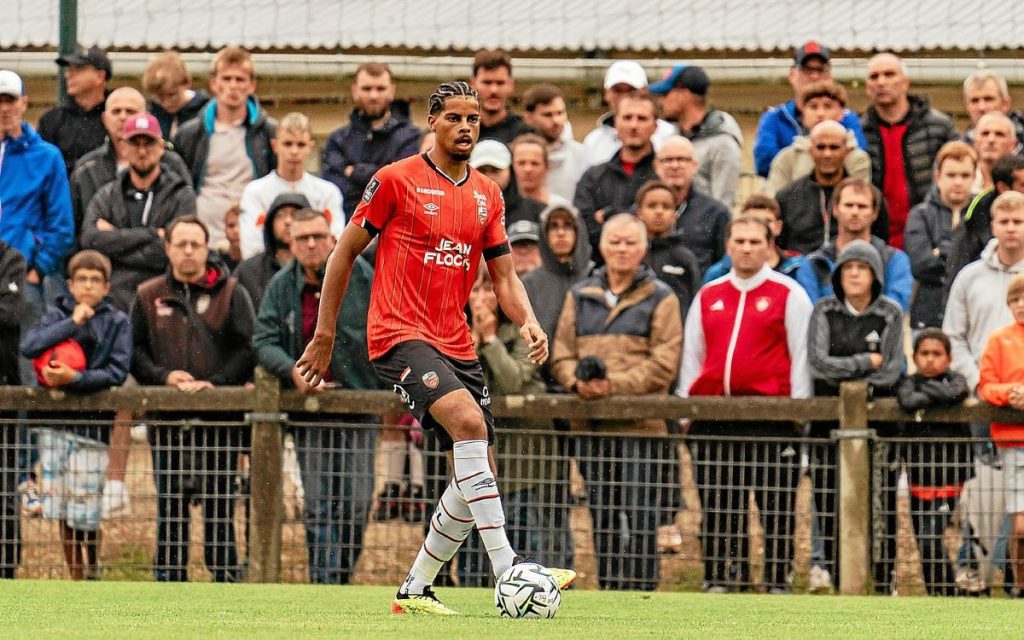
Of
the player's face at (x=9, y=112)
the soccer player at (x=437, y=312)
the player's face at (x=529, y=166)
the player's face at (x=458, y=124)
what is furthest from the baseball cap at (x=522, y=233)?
the player's face at (x=458, y=124)

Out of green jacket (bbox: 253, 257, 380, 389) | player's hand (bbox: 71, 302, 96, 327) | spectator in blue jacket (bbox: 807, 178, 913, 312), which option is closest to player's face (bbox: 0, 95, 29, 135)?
player's hand (bbox: 71, 302, 96, 327)

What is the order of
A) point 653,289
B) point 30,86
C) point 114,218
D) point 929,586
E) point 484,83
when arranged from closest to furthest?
point 929,586 → point 653,289 → point 114,218 → point 484,83 → point 30,86

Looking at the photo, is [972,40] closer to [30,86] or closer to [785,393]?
[785,393]

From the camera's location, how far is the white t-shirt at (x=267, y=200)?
13.1 m

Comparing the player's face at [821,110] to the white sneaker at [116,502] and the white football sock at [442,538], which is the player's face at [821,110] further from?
the white football sock at [442,538]

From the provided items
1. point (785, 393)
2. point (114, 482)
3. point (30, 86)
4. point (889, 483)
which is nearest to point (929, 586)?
point (889, 483)

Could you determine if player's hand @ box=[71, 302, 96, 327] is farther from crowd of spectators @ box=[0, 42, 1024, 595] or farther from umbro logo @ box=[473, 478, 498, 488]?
umbro logo @ box=[473, 478, 498, 488]

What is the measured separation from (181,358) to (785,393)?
369 centimetres

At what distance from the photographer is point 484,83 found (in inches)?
551

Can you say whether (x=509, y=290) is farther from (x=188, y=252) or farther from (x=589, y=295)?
(x=188, y=252)

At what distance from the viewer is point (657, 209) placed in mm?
12406

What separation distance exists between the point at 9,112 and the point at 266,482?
3.83 m

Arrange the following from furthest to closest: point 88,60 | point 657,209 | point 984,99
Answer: point 88,60 < point 984,99 < point 657,209

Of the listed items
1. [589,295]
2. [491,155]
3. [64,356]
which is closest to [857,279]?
[589,295]
